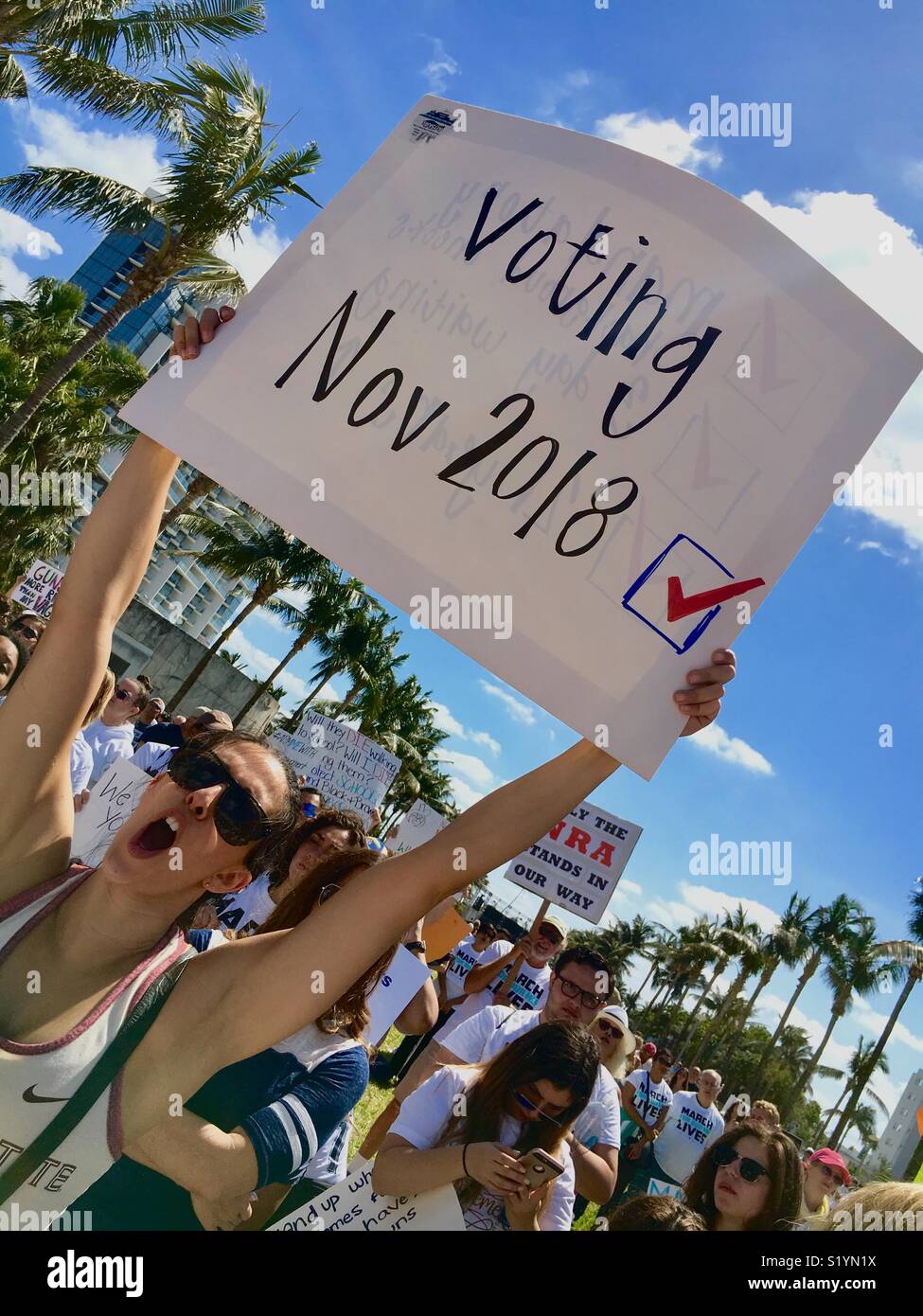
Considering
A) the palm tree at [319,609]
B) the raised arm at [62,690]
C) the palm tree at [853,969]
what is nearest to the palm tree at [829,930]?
the palm tree at [853,969]

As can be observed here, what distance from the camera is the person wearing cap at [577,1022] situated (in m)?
3.77

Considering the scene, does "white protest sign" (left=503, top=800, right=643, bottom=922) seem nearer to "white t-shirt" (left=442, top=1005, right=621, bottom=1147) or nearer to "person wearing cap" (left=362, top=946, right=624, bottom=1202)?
"person wearing cap" (left=362, top=946, right=624, bottom=1202)

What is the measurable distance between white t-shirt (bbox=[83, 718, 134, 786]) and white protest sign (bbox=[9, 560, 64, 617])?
7024 millimetres

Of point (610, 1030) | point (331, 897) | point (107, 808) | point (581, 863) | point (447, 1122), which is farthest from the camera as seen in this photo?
point (581, 863)

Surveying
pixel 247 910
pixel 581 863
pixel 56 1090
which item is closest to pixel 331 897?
pixel 56 1090

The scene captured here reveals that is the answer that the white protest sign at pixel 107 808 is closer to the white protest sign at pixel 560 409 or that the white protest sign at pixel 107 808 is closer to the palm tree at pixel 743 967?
the white protest sign at pixel 560 409

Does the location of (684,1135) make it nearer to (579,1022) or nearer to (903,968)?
(579,1022)

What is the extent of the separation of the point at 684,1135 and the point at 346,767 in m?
5.40

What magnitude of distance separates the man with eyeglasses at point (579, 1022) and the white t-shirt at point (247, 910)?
176 centimetres

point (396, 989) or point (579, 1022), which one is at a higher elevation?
point (579, 1022)

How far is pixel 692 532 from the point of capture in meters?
1.97

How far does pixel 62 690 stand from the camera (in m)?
1.62

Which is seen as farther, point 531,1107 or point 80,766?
point 80,766
